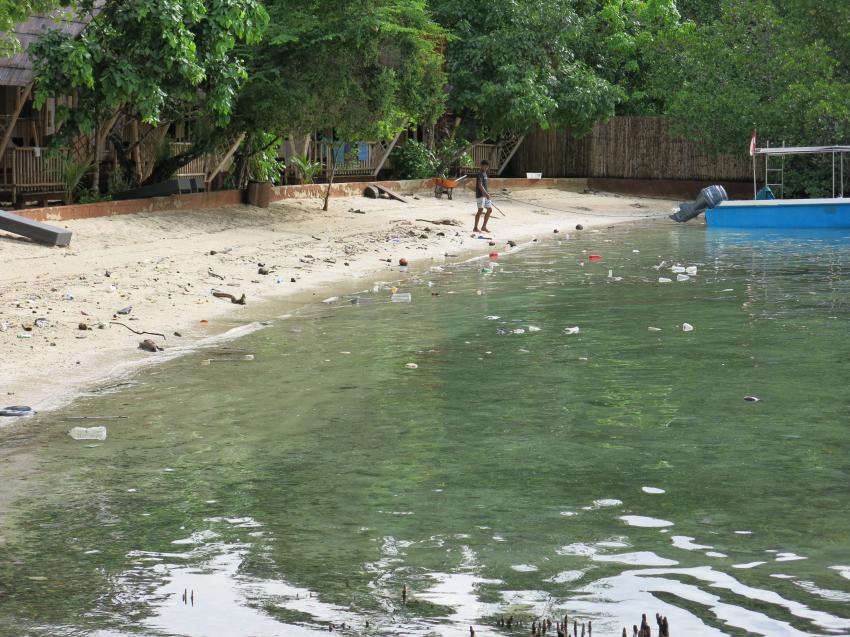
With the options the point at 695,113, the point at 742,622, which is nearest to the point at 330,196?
the point at 695,113

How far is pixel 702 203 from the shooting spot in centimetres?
2759

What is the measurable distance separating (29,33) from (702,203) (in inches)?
597

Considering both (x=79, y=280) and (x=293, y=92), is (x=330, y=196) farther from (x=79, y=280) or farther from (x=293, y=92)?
(x=79, y=280)

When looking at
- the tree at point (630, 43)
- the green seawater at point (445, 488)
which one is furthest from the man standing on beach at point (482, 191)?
the green seawater at point (445, 488)

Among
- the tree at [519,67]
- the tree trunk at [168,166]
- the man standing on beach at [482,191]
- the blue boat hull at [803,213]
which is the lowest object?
the blue boat hull at [803,213]

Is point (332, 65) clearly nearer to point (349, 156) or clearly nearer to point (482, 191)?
point (482, 191)

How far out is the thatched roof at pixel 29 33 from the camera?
18828mm

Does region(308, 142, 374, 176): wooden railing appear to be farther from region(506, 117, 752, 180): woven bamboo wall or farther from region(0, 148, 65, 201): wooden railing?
region(506, 117, 752, 180): woven bamboo wall

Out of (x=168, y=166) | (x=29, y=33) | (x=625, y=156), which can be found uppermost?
(x=29, y=33)

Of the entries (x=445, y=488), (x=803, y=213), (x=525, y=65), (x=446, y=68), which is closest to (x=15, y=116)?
(x=446, y=68)

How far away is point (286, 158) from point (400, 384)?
18903 mm

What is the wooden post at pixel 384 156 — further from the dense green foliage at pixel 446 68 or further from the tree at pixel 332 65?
the tree at pixel 332 65

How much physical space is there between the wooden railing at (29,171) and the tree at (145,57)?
3.32 ft

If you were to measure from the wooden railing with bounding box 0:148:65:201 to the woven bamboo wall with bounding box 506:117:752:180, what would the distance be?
1831 centimetres
